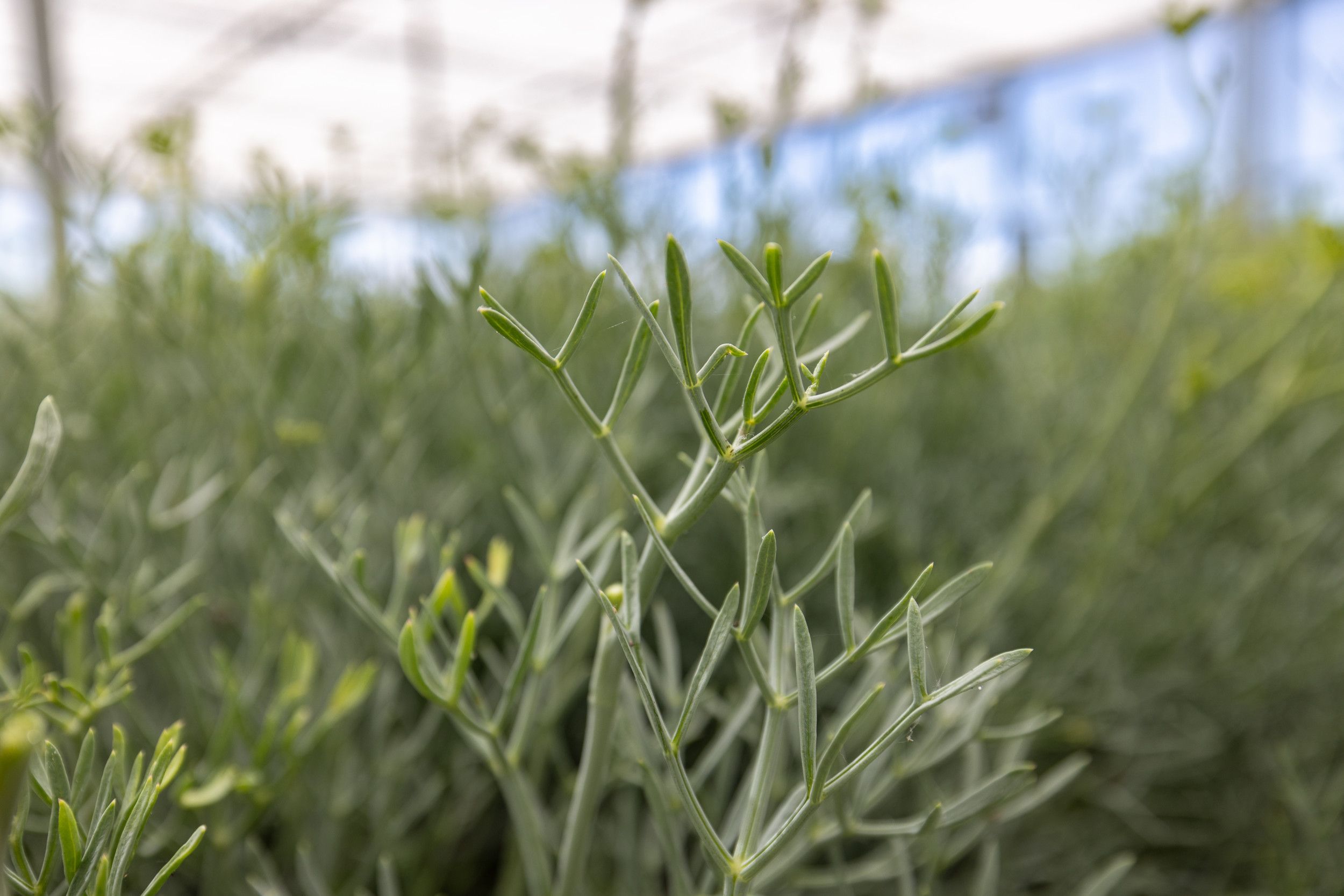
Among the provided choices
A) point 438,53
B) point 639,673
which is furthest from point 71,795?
point 438,53

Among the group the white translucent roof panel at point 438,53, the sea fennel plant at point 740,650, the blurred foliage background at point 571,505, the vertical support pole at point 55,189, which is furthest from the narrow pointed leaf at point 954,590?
the white translucent roof panel at point 438,53

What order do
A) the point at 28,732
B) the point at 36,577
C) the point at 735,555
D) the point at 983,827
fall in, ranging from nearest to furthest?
the point at 28,732, the point at 983,827, the point at 36,577, the point at 735,555

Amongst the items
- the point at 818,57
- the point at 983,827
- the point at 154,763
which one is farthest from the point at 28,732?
the point at 818,57

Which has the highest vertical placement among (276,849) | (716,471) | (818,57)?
(818,57)

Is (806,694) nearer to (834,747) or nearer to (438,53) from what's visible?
(834,747)

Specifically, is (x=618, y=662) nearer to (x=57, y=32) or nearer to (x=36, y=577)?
(x=36, y=577)

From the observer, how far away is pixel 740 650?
25 cm

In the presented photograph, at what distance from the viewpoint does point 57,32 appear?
4164mm

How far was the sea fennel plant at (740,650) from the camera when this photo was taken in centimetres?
16

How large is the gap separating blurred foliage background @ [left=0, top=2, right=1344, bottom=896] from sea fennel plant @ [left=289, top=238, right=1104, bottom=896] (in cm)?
5

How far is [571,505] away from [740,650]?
21 cm

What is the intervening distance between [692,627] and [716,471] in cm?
41

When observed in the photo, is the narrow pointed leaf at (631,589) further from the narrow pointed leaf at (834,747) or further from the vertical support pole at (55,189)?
the vertical support pole at (55,189)

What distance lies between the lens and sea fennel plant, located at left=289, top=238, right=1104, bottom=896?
0.52 ft
